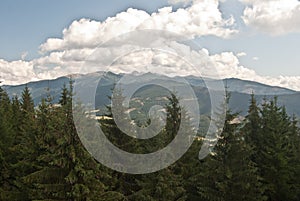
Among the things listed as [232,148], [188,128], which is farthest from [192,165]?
[232,148]

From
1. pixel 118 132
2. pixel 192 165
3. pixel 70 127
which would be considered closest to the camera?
pixel 70 127

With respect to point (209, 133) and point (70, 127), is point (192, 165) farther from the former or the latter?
point (70, 127)

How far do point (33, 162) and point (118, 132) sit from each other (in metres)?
6.37

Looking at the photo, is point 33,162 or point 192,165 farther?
point 192,165

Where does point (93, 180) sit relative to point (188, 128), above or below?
below

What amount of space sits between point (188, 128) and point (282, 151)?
8181 millimetres

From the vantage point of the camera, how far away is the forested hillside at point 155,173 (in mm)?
17656

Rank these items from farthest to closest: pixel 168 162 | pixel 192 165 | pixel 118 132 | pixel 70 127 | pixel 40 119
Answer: pixel 192 165 < pixel 118 132 < pixel 40 119 < pixel 168 162 < pixel 70 127

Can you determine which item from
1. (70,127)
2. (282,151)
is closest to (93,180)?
(70,127)

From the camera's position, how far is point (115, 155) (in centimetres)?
2362

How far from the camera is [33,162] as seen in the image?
75.3ft

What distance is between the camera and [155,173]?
21.4 metres

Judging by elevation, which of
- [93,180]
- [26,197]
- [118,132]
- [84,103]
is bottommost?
[26,197]

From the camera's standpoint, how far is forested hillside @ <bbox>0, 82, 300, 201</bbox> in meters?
17.7
